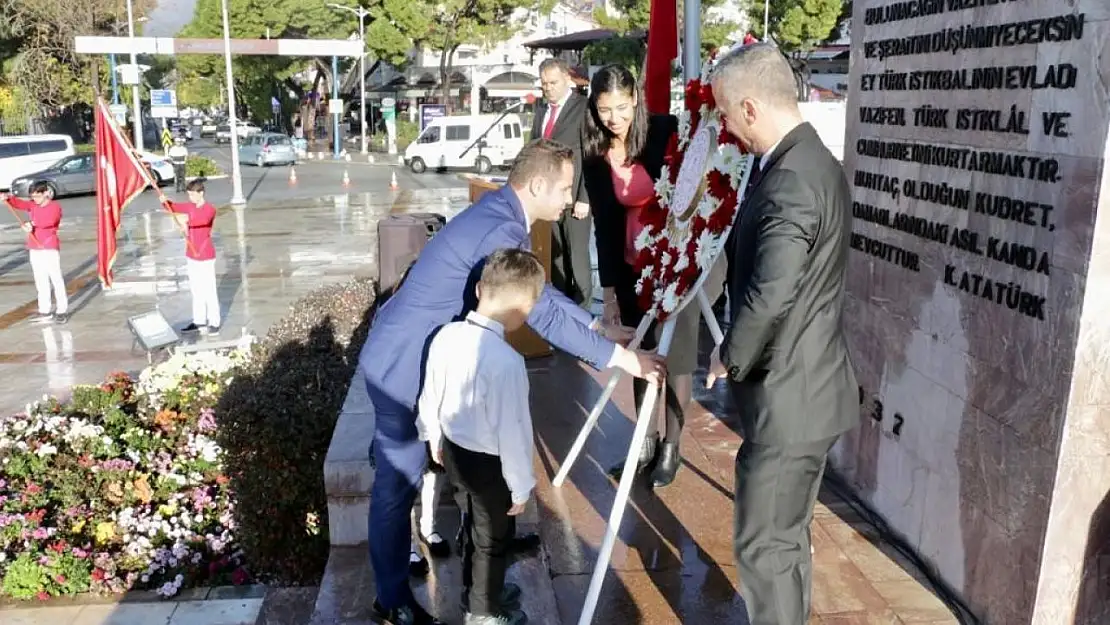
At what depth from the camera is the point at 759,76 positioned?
2646 millimetres

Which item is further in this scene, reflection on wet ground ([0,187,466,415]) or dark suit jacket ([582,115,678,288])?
reflection on wet ground ([0,187,466,415])

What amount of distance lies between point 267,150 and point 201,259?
2996 cm

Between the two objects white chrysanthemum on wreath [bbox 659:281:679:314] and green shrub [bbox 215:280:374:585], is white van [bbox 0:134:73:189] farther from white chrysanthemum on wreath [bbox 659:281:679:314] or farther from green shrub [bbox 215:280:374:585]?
white chrysanthemum on wreath [bbox 659:281:679:314]

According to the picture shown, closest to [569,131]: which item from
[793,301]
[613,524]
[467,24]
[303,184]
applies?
[613,524]

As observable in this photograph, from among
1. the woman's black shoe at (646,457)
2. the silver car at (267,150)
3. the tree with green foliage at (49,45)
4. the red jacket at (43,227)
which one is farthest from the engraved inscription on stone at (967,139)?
the tree with green foliage at (49,45)

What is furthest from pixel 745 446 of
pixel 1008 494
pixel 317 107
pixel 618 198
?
pixel 317 107

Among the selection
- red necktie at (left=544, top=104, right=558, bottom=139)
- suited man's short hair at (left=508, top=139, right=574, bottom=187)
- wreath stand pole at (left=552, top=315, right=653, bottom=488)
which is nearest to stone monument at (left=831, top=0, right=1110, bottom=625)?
wreath stand pole at (left=552, top=315, right=653, bottom=488)

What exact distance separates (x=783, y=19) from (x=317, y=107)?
1271 inches

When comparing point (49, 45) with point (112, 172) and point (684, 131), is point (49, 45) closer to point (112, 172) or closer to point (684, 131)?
point (112, 172)

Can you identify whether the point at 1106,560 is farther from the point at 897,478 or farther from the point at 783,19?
the point at 783,19

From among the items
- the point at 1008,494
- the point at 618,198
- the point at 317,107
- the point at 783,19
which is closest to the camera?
the point at 1008,494

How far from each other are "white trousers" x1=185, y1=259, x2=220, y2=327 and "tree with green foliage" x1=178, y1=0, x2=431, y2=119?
39.2 metres

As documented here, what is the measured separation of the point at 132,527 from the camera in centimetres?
571

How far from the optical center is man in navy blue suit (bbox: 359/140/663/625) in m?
3.16
